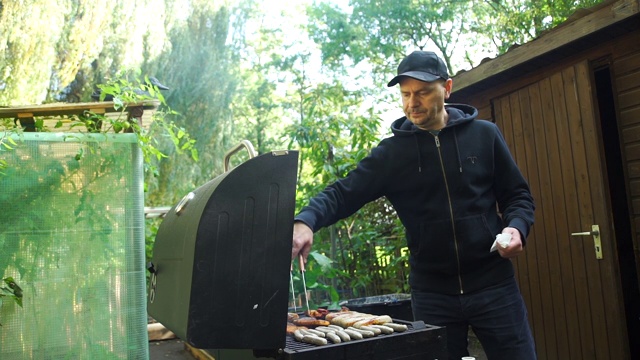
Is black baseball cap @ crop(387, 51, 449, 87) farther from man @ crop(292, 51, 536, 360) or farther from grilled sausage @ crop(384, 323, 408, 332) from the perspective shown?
grilled sausage @ crop(384, 323, 408, 332)

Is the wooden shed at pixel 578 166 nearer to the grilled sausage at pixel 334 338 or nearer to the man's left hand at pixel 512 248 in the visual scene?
the man's left hand at pixel 512 248

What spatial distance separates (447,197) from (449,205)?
0.04 meters

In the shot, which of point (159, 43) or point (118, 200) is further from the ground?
point (159, 43)

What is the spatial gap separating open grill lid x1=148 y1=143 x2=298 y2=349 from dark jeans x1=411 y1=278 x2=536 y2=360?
88 centimetres

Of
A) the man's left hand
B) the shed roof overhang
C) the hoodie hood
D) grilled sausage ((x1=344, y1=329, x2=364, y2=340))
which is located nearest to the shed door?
the shed roof overhang

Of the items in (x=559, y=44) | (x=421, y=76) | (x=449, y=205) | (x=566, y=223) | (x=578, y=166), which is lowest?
(x=566, y=223)

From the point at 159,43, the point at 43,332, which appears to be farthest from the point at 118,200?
the point at 159,43

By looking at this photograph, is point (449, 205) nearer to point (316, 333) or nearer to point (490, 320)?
point (490, 320)

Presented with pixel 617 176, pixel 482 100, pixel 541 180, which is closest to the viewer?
pixel 541 180

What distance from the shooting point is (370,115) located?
19.8 feet

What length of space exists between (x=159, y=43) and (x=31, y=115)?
14078mm

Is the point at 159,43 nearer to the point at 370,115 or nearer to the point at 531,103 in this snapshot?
the point at 370,115

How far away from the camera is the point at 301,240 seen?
1971 millimetres

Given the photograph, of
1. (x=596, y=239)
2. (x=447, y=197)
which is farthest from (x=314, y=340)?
(x=596, y=239)
